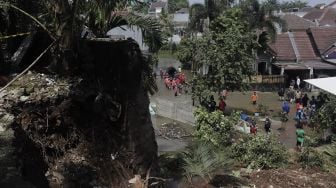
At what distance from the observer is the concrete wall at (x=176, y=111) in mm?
20750

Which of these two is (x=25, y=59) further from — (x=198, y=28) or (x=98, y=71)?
(x=198, y=28)

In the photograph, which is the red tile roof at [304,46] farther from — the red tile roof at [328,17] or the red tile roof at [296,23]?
the red tile roof at [328,17]

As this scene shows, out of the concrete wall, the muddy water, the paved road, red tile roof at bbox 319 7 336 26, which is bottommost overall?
the paved road

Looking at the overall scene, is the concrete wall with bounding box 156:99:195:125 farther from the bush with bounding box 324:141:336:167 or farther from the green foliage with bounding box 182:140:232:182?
the green foliage with bounding box 182:140:232:182

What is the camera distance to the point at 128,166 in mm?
8383

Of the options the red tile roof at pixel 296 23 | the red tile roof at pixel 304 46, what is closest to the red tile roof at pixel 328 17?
the red tile roof at pixel 296 23

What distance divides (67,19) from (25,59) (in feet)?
5.96

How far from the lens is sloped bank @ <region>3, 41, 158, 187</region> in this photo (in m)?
7.62

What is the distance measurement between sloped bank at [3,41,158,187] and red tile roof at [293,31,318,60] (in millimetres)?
32939

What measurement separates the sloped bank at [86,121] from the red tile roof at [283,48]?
3266 centimetres

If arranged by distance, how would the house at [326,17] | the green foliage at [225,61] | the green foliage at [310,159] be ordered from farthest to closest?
the house at [326,17], the green foliage at [225,61], the green foliage at [310,159]

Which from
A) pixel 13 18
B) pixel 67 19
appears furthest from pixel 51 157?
pixel 13 18

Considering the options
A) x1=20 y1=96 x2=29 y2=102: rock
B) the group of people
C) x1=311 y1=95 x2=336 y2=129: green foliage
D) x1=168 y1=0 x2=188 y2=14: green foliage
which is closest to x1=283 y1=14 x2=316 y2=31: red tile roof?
the group of people

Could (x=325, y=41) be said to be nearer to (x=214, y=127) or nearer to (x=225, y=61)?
(x=225, y=61)
